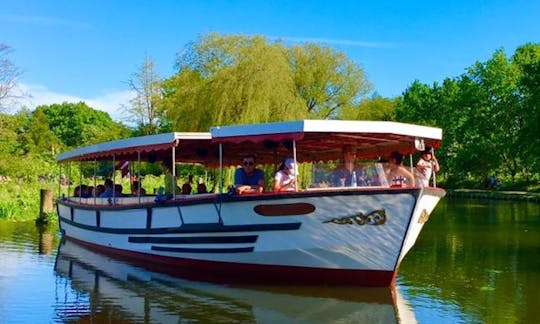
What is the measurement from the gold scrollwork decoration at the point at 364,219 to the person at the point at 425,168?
53.9 inches

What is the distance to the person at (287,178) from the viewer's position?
11.2 m

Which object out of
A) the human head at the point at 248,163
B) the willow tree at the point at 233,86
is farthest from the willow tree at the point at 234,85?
the human head at the point at 248,163

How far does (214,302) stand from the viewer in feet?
34.3

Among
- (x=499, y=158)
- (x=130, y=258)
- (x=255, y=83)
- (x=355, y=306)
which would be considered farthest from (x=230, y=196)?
(x=499, y=158)

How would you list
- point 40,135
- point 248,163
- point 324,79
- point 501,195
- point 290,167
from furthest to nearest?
point 40,135, point 501,195, point 324,79, point 248,163, point 290,167

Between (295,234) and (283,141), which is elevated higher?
(283,141)

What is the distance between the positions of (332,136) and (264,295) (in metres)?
3.34

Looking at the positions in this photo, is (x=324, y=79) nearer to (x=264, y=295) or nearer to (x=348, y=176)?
(x=348, y=176)

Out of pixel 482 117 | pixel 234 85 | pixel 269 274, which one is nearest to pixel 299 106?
pixel 234 85

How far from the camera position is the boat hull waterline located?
10.6m

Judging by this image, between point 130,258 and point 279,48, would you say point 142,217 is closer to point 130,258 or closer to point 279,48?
point 130,258

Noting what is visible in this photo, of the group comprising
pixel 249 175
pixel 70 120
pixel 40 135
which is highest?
pixel 70 120

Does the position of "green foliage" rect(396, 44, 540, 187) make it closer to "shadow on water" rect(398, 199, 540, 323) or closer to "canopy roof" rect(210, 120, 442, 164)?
"shadow on water" rect(398, 199, 540, 323)

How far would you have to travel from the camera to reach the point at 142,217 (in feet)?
45.2
